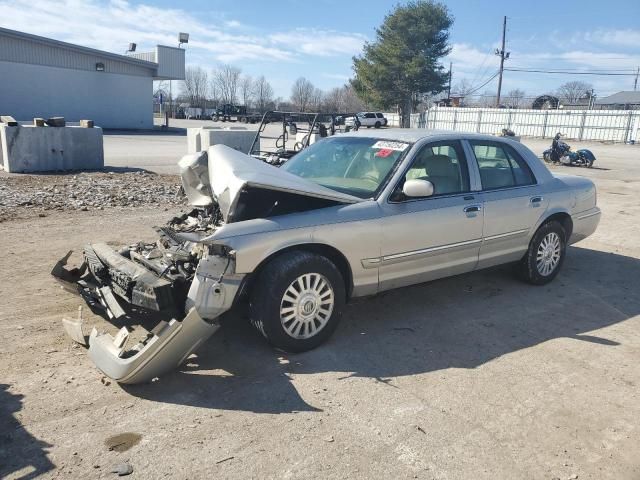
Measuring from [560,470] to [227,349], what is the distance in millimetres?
2369

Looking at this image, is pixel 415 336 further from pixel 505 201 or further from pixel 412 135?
pixel 412 135

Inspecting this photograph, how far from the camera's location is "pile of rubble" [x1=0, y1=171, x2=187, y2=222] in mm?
9086

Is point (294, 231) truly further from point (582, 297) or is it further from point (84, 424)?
point (582, 297)

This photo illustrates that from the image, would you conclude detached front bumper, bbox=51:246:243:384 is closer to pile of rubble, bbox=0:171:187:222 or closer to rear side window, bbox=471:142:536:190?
rear side window, bbox=471:142:536:190

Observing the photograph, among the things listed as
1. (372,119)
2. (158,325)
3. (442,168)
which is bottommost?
(158,325)

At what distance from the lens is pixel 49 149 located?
14.0 meters

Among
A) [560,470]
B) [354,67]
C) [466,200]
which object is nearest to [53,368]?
[560,470]

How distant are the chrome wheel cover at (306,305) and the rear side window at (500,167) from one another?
6.81ft

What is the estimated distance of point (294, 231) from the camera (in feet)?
12.7

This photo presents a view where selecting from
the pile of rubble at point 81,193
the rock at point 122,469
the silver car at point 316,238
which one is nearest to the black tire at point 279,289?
the silver car at point 316,238

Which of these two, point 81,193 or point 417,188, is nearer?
point 417,188

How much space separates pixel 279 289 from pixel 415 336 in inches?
53.7

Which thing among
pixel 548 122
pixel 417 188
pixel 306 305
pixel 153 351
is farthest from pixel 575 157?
pixel 548 122

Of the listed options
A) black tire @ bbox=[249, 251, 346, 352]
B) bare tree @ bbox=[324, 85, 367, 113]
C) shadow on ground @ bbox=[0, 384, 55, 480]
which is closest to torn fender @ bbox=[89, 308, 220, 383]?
black tire @ bbox=[249, 251, 346, 352]
